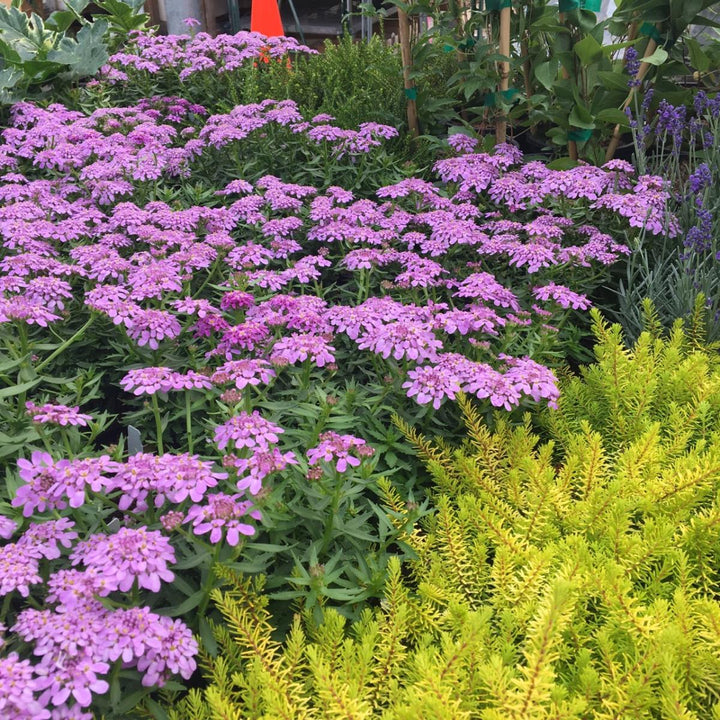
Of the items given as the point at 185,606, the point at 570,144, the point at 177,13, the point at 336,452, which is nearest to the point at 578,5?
the point at 570,144

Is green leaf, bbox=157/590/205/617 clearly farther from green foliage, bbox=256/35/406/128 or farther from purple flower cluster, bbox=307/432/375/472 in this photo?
green foliage, bbox=256/35/406/128

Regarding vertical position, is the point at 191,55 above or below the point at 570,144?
above

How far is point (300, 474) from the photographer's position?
162cm

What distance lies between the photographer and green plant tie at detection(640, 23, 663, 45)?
3.20 meters

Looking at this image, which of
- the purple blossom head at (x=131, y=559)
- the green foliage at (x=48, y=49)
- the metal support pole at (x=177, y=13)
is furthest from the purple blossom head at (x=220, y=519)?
the metal support pole at (x=177, y=13)

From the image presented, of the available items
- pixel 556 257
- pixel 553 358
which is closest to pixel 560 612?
pixel 553 358

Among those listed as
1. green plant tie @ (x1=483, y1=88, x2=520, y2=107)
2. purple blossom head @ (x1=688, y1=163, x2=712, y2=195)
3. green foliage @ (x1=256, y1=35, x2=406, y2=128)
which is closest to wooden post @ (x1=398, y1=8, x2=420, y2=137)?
green foliage @ (x1=256, y1=35, x2=406, y2=128)

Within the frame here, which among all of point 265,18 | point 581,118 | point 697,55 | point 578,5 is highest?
point 265,18

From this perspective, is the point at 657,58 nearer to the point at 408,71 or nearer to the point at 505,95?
the point at 505,95

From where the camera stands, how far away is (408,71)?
11.7 ft

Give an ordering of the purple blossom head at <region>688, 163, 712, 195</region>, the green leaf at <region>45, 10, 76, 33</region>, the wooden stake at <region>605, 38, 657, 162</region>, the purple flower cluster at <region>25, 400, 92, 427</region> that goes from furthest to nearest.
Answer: the green leaf at <region>45, 10, 76, 33</region> → the wooden stake at <region>605, 38, 657, 162</region> → the purple blossom head at <region>688, 163, 712, 195</region> → the purple flower cluster at <region>25, 400, 92, 427</region>

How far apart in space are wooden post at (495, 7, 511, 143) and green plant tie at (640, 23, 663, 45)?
60 cm

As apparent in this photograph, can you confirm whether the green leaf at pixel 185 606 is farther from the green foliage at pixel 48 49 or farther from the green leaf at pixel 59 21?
the green leaf at pixel 59 21

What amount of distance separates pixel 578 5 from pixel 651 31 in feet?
1.13
